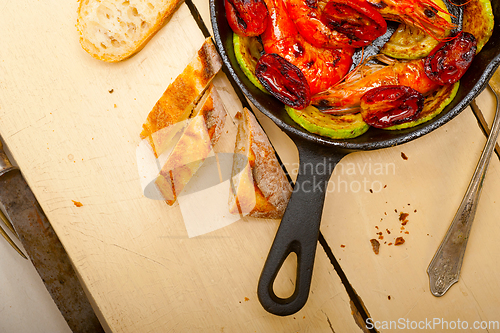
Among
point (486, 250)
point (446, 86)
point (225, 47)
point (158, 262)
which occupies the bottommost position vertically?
point (486, 250)

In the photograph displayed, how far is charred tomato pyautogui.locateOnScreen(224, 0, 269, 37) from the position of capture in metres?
1.63

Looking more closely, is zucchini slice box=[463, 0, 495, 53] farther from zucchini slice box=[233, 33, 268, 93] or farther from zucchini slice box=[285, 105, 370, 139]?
zucchini slice box=[233, 33, 268, 93]

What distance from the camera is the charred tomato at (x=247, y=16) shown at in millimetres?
1629

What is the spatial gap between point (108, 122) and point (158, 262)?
1031 mm

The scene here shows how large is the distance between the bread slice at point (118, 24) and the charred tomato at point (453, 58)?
161cm

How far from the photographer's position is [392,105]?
1.65m

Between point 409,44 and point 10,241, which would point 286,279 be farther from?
point 10,241

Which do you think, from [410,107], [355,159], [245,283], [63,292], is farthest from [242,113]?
[63,292]

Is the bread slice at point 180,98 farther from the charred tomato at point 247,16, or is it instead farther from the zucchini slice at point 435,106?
the zucchini slice at point 435,106

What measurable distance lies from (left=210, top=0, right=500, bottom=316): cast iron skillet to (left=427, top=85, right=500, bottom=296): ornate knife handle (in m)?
0.58

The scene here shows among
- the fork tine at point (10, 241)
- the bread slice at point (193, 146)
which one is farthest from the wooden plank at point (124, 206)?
the fork tine at point (10, 241)

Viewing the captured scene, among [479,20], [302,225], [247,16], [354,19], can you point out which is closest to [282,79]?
[247,16]

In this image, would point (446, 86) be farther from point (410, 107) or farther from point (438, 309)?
point (438, 309)

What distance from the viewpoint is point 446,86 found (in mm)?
1724
